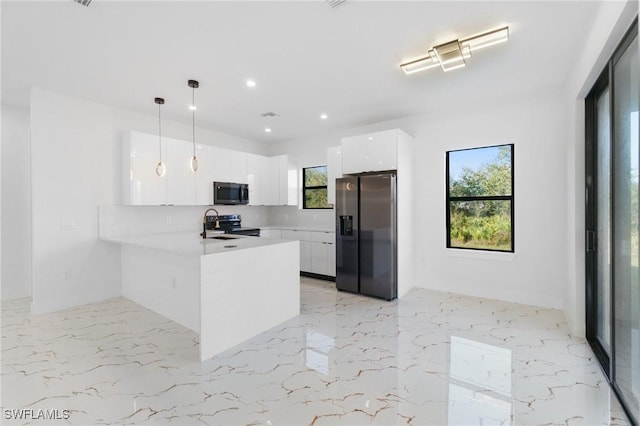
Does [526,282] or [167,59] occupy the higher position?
[167,59]

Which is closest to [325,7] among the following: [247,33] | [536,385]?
[247,33]

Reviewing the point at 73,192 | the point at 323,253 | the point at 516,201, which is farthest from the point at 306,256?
the point at 73,192

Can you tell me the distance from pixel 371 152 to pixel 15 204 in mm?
5062

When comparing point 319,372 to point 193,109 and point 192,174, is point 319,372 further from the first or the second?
point 193,109

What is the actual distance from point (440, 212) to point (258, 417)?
144 inches

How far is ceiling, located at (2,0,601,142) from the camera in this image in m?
2.18

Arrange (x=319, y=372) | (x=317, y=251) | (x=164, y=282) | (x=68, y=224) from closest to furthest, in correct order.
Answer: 1. (x=319, y=372)
2. (x=164, y=282)
3. (x=68, y=224)
4. (x=317, y=251)

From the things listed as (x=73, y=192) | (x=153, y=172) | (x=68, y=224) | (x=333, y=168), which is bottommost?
(x=68, y=224)

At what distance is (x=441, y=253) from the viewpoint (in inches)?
179

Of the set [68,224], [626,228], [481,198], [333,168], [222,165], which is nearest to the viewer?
[626,228]

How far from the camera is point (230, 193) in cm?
528

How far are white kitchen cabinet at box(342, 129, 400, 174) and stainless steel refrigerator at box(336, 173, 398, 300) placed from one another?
0.65ft

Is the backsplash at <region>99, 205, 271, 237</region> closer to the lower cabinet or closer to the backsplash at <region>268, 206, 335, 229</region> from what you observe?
the backsplash at <region>268, 206, 335, 229</region>

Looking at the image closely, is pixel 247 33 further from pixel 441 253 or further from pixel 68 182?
pixel 441 253
